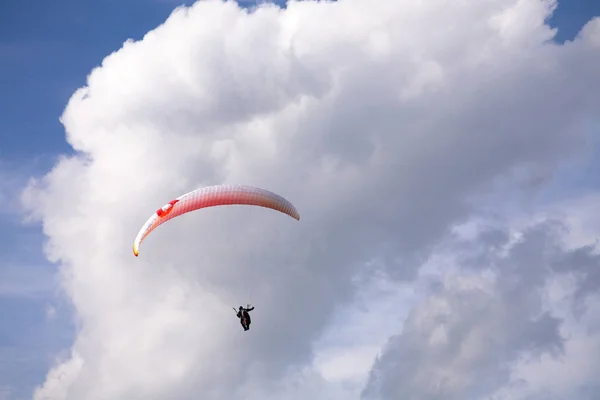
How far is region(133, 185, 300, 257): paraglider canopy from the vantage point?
122250mm

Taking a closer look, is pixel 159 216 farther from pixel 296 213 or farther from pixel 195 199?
pixel 296 213

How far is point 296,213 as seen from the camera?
126 metres

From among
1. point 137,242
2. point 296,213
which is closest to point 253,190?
point 296,213

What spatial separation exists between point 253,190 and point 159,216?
10.6 metres

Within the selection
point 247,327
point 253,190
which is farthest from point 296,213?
point 247,327

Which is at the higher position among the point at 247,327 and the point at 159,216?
the point at 159,216

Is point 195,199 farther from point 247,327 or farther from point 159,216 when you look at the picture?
point 247,327

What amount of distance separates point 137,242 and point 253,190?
13.8 metres

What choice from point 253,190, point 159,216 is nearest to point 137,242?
point 159,216

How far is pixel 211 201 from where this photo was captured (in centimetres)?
12294

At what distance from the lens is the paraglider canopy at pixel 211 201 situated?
12225 centimetres

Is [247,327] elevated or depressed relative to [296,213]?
depressed

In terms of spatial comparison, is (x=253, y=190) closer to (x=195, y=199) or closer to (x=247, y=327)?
(x=195, y=199)

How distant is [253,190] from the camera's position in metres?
124
